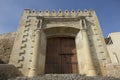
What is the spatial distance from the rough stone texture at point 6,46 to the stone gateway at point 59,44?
2056mm

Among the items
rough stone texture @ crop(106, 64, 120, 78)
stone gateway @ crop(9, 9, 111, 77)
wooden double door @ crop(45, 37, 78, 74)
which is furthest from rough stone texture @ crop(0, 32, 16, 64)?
rough stone texture @ crop(106, 64, 120, 78)

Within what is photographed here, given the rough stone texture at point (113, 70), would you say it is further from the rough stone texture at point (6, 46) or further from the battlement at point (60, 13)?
the rough stone texture at point (6, 46)

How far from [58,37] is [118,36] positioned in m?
11.5

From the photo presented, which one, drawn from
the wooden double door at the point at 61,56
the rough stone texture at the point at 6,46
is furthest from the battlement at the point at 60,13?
the rough stone texture at the point at 6,46

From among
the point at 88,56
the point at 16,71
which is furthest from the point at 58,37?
the point at 16,71

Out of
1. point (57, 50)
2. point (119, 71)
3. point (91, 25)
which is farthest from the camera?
point (91, 25)

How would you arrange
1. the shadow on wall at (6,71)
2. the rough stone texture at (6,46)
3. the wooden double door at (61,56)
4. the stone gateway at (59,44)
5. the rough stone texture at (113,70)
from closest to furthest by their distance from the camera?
1. the shadow on wall at (6,71)
2. the rough stone texture at (113,70)
3. the stone gateway at (59,44)
4. the wooden double door at (61,56)
5. the rough stone texture at (6,46)

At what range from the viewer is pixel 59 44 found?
833cm

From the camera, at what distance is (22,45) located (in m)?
7.30

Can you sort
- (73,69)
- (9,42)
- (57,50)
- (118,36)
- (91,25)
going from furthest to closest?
(118,36) → (9,42) → (91,25) → (57,50) → (73,69)

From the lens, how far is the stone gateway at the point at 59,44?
6.73 m

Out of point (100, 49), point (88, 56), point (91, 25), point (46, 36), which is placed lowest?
point (88, 56)

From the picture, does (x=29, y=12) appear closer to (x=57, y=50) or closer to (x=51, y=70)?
(x=57, y=50)

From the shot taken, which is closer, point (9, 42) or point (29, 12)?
point (29, 12)
